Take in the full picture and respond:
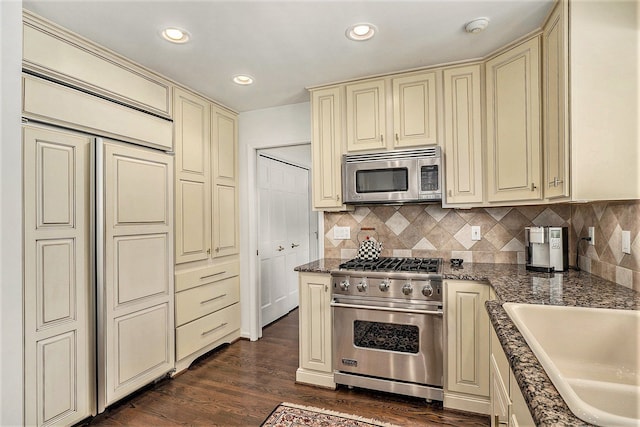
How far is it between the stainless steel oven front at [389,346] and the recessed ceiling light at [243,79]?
1.89 meters

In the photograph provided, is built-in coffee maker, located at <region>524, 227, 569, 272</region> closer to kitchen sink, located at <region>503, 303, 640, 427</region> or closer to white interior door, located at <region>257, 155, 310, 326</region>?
kitchen sink, located at <region>503, 303, 640, 427</region>

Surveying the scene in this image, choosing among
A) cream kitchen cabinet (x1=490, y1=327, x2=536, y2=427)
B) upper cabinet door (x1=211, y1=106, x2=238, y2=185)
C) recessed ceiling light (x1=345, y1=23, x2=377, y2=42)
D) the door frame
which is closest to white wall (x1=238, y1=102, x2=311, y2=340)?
the door frame

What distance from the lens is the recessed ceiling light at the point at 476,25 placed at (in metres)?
2.01

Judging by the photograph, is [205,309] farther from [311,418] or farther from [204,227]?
[311,418]

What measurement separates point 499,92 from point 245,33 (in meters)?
1.73

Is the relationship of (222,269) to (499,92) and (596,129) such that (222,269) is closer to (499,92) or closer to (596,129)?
(499,92)

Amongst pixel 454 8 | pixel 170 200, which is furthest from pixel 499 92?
pixel 170 200

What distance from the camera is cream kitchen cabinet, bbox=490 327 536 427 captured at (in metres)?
0.99

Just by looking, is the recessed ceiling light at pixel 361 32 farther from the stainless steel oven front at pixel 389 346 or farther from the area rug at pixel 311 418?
the area rug at pixel 311 418

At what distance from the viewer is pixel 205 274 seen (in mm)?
3152

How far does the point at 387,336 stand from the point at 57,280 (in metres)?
2.09

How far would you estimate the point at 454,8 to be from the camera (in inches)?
75.1
